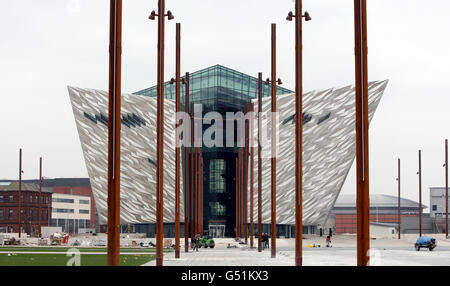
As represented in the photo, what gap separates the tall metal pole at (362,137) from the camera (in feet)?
45.6

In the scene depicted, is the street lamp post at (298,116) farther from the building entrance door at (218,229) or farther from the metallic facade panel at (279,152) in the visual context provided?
the building entrance door at (218,229)

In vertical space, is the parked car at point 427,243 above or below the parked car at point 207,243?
above

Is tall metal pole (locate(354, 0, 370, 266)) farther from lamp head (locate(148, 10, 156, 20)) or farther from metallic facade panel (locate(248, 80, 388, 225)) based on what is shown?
metallic facade panel (locate(248, 80, 388, 225))

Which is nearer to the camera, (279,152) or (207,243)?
(207,243)

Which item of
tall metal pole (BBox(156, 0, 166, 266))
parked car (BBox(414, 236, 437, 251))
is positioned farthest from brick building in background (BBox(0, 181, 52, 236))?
tall metal pole (BBox(156, 0, 166, 266))

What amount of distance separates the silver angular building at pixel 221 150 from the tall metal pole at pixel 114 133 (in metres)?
56.9

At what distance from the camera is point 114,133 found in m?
14.1

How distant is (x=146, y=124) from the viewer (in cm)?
8050

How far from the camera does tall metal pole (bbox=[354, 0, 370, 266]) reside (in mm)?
13898

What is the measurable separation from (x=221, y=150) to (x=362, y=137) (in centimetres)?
7263

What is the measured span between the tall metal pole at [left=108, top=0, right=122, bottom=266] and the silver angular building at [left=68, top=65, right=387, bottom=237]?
5694 cm

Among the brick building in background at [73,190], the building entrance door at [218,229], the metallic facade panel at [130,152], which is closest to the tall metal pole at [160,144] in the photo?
the metallic facade panel at [130,152]

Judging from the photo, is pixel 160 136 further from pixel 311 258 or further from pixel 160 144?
pixel 311 258

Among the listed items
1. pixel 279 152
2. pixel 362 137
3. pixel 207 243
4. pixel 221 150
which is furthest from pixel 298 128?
pixel 221 150
